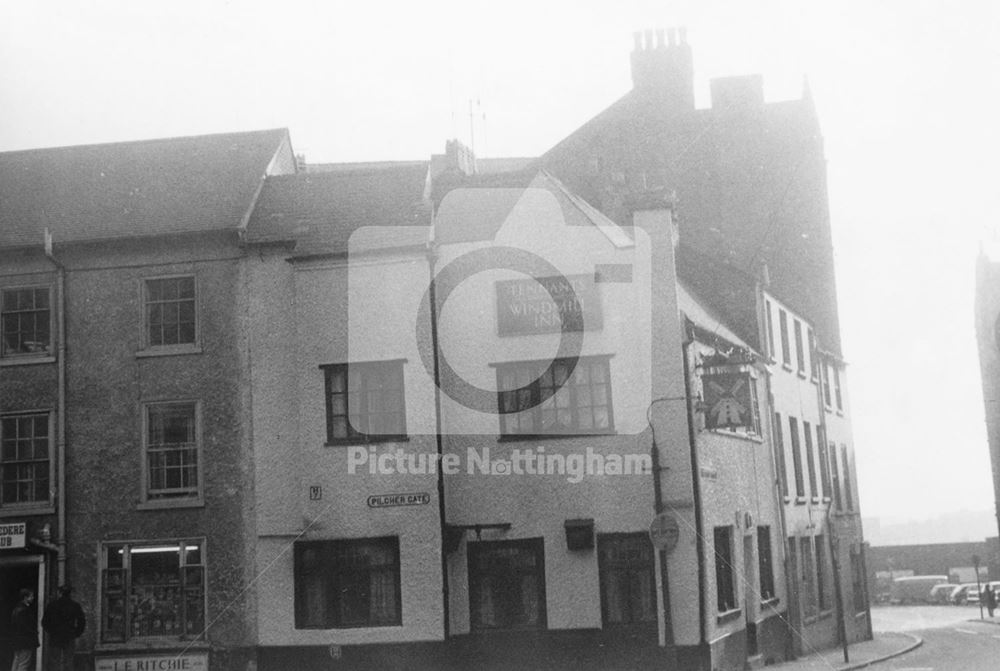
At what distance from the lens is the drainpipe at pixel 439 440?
75.6 ft

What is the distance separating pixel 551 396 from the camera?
23844mm

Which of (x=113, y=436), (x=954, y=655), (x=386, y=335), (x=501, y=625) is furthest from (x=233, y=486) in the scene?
(x=954, y=655)

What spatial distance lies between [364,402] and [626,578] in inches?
234

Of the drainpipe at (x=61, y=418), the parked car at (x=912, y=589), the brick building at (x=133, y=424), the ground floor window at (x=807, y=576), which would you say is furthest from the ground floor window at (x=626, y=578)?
the parked car at (x=912, y=589)

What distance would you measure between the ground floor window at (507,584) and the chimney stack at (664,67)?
22.1 metres

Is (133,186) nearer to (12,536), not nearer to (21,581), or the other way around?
(12,536)

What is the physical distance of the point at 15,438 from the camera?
2464cm

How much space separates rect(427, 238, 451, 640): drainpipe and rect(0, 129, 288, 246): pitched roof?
399cm

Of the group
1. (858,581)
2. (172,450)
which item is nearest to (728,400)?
(172,450)

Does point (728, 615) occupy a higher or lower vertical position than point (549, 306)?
lower

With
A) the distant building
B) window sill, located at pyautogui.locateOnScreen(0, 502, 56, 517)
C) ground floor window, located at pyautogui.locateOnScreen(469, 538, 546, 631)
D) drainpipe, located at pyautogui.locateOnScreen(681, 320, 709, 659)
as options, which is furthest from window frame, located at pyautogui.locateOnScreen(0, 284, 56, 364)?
the distant building

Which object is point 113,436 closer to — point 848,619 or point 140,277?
point 140,277

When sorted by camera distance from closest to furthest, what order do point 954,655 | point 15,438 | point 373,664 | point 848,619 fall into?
point 373,664
point 15,438
point 954,655
point 848,619

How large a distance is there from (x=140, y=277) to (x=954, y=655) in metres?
21.3
